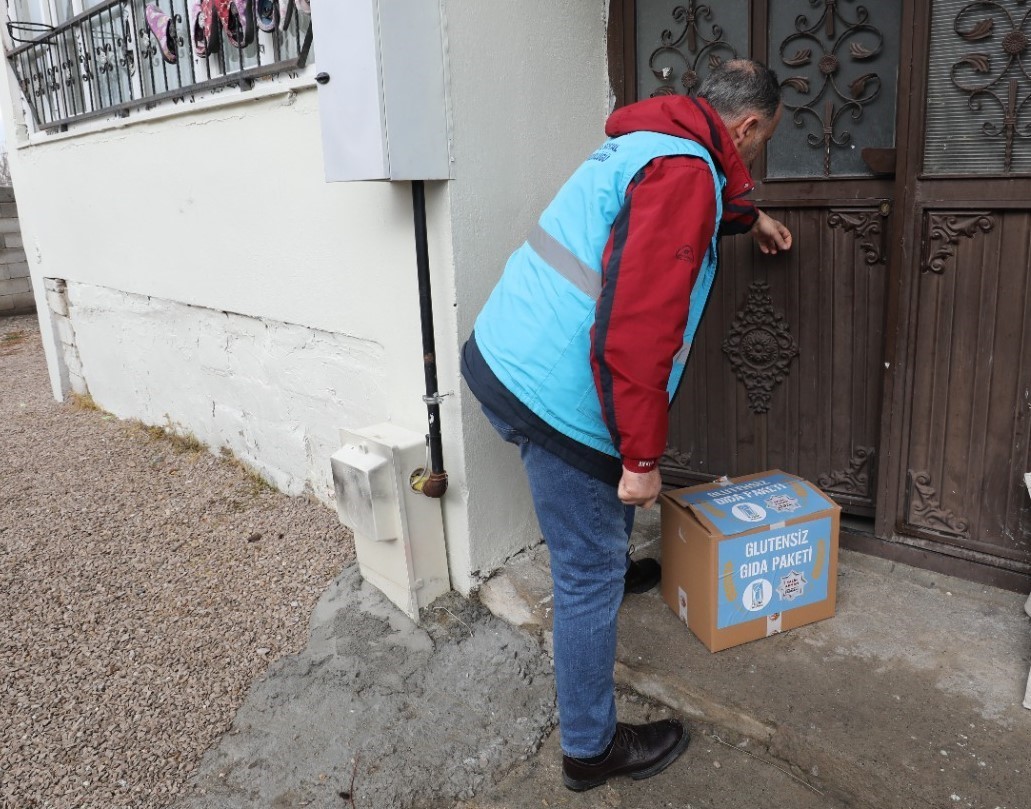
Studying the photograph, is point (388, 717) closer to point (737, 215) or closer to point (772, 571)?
point (772, 571)

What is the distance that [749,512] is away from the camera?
2.62 meters

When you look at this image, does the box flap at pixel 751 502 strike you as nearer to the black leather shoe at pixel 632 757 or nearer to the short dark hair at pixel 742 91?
the black leather shoe at pixel 632 757

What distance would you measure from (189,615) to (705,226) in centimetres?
258

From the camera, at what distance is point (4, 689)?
9.81 feet

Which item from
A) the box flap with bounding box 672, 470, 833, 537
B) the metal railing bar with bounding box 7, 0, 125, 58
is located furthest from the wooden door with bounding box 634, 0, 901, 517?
the metal railing bar with bounding box 7, 0, 125, 58

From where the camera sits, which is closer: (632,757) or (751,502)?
(632,757)

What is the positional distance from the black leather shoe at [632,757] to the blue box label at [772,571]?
394 mm

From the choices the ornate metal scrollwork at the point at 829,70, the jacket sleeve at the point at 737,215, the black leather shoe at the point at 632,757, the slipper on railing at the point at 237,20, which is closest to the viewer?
the jacket sleeve at the point at 737,215

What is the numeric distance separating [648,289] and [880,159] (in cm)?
136

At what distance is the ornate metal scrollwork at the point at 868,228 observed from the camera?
279 cm

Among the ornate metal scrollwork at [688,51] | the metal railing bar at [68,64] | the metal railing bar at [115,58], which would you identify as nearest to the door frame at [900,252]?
the ornate metal scrollwork at [688,51]

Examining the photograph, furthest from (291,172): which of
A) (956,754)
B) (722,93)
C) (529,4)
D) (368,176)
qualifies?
(956,754)

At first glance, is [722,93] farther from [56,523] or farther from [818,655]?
[56,523]

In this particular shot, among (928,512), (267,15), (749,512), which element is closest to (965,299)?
(928,512)
